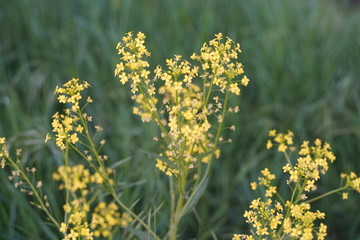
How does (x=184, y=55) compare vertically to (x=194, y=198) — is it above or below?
above

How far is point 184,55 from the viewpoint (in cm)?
366

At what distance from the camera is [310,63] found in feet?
11.9

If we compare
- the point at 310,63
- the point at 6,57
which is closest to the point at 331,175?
the point at 310,63

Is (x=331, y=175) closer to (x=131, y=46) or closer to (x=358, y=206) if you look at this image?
(x=358, y=206)

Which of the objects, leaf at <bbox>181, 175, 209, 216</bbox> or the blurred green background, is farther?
the blurred green background

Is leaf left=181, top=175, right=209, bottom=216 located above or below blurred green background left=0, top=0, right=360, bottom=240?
below

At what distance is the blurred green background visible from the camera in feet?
8.81

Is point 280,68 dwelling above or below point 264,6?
below

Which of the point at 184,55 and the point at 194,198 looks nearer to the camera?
the point at 194,198

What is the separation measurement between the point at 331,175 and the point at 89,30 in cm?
242

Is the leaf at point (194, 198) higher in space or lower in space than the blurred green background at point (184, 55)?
lower

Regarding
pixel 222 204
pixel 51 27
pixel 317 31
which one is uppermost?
pixel 317 31

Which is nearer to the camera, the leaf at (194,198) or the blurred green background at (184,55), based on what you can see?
the leaf at (194,198)

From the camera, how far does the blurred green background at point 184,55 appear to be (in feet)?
8.81
